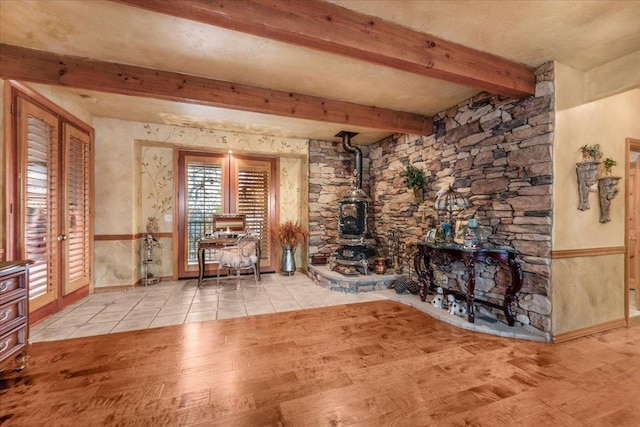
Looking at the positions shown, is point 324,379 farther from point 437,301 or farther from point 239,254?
point 239,254

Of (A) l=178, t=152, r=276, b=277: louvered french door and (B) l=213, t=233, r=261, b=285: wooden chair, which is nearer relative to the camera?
(B) l=213, t=233, r=261, b=285: wooden chair

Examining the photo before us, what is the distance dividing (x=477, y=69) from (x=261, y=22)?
6.37ft

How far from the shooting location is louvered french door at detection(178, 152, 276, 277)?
4906 mm

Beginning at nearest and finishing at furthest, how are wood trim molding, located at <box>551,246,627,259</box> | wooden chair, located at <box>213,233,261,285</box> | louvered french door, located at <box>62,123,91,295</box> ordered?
wood trim molding, located at <box>551,246,627,259</box> < louvered french door, located at <box>62,123,91,295</box> < wooden chair, located at <box>213,233,261,285</box>

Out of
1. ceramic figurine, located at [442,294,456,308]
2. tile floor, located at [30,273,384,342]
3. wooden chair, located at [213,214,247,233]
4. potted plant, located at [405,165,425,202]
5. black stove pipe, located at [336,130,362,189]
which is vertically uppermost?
black stove pipe, located at [336,130,362,189]

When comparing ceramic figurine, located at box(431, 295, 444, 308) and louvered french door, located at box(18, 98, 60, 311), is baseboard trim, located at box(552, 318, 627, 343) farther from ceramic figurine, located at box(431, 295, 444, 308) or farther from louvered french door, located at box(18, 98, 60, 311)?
louvered french door, located at box(18, 98, 60, 311)

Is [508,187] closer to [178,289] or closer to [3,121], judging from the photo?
[178,289]

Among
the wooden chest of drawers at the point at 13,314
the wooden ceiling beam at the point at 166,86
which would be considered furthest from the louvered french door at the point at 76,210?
the wooden chest of drawers at the point at 13,314

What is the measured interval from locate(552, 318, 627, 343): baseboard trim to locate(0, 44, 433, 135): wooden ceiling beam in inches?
124

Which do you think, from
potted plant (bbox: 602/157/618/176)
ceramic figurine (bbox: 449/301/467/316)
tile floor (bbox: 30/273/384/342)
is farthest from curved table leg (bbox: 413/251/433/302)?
potted plant (bbox: 602/157/618/176)

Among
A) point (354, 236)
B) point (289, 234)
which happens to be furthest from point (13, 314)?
point (354, 236)

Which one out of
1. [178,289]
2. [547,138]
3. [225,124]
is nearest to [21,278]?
[178,289]

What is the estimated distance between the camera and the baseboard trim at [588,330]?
8.57 ft

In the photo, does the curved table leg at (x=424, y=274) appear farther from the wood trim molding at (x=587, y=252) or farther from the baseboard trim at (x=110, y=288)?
the baseboard trim at (x=110, y=288)
